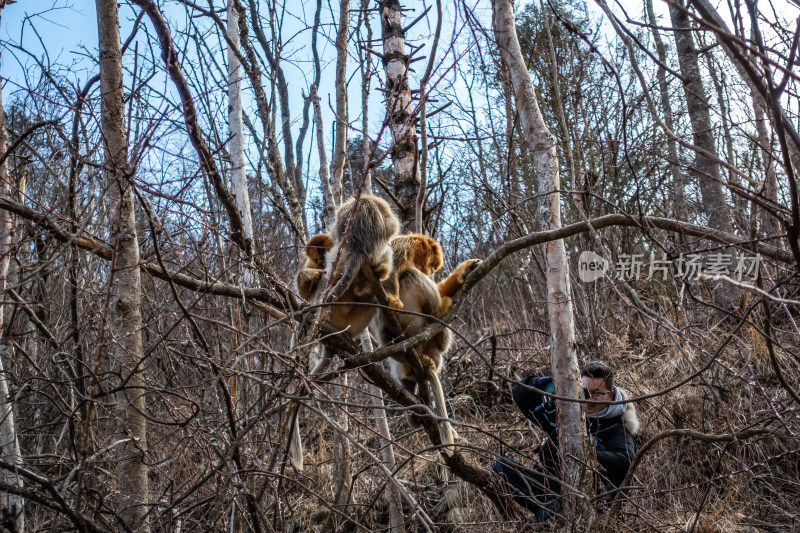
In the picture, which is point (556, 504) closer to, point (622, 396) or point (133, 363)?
point (622, 396)

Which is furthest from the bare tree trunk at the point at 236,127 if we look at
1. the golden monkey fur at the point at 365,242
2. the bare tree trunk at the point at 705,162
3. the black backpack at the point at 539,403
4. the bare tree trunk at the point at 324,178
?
the bare tree trunk at the point at 705,162

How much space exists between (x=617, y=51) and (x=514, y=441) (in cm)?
995

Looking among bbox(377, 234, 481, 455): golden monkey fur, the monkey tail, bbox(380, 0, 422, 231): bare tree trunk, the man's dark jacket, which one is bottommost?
the man's dark jacket

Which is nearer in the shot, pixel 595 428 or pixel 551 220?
pixel 551 220

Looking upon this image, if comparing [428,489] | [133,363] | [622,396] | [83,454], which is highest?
[133,363]

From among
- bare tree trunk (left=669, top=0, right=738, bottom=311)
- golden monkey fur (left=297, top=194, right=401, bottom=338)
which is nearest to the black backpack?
golden monkey fur (left=297, top=194, right=401, bottom=338)

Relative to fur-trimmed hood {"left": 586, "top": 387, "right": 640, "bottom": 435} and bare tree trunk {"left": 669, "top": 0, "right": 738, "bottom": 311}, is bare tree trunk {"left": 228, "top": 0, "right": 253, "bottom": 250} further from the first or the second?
bare tree trunk {"left": 669, "top": 0, "right": 738, "bottom": 311}

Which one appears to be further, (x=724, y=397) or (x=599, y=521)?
(x=724, y=397)

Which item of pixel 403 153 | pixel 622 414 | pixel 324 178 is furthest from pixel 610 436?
pixel 324 178

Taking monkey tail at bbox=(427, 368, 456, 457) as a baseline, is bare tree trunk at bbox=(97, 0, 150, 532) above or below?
above

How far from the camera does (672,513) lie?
5.18 m

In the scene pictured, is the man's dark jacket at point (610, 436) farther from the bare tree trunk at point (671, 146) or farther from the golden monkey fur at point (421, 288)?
the bare tree trunk at point (671, 146)

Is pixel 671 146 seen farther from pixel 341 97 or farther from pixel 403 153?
pixel 403 153

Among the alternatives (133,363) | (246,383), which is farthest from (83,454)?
(246,383)
